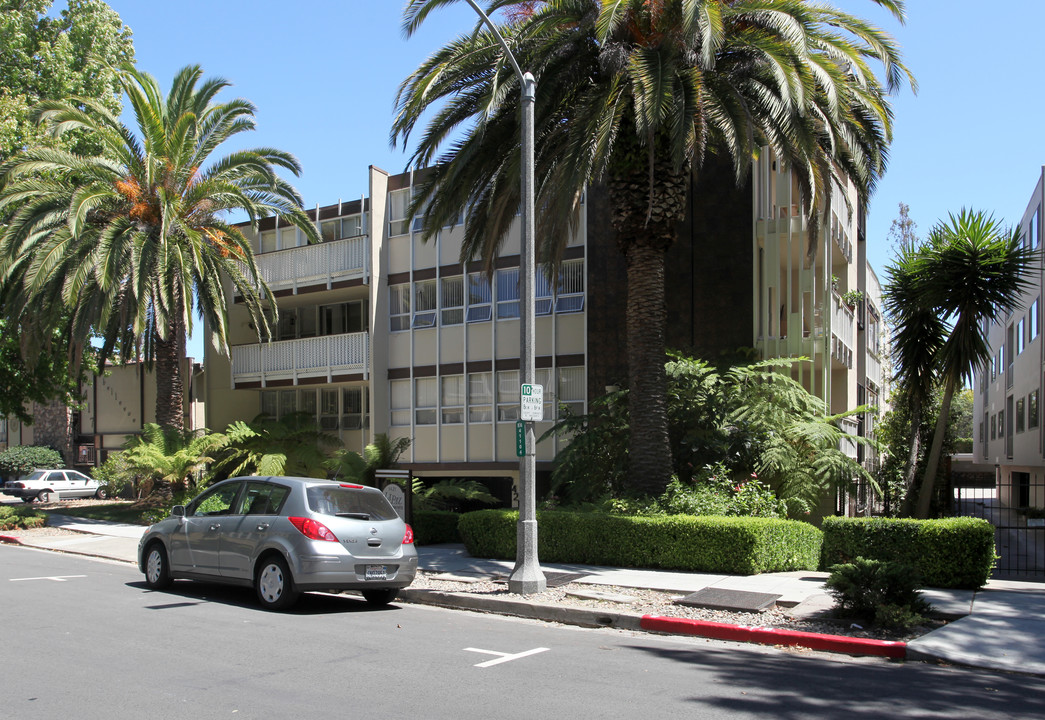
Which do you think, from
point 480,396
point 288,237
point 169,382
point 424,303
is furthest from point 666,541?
point 288,237

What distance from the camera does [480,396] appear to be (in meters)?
24.1

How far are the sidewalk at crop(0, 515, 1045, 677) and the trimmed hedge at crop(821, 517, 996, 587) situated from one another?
28cm

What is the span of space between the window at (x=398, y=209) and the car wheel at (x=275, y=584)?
16053mm

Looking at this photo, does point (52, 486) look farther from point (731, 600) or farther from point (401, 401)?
point (731, 600)

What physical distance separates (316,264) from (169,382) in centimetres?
554

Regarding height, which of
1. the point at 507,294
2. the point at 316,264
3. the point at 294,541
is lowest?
the point at 294,541

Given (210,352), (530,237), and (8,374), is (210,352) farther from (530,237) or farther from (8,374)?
(530,237)

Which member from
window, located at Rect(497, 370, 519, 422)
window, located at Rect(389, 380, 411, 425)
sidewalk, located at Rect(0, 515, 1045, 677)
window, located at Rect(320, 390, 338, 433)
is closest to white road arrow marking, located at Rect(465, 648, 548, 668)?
sidewalk, located at Rect(0, 515, 1045, 677)

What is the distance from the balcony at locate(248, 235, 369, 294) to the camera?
85.4 feet

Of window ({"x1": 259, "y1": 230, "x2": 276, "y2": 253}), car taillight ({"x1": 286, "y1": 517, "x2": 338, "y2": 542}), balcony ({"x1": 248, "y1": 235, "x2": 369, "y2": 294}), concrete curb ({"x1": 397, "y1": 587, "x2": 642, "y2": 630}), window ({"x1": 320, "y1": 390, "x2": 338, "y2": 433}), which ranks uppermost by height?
window ({"x1": 259, "y1": 230, "x2": 276, "y2": 253})

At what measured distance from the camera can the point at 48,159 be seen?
72.6ft

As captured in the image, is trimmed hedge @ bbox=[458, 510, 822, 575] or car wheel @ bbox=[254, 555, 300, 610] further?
trimmed hedge @ bbox=[458, 510, 822, 575]

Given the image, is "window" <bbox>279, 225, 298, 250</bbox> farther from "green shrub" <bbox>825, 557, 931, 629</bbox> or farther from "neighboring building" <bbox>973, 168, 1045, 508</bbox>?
"green shrub" <bbox>825, 557, 931, 629</bbox>

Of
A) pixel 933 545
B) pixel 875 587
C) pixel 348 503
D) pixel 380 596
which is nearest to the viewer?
pixel 875 587
